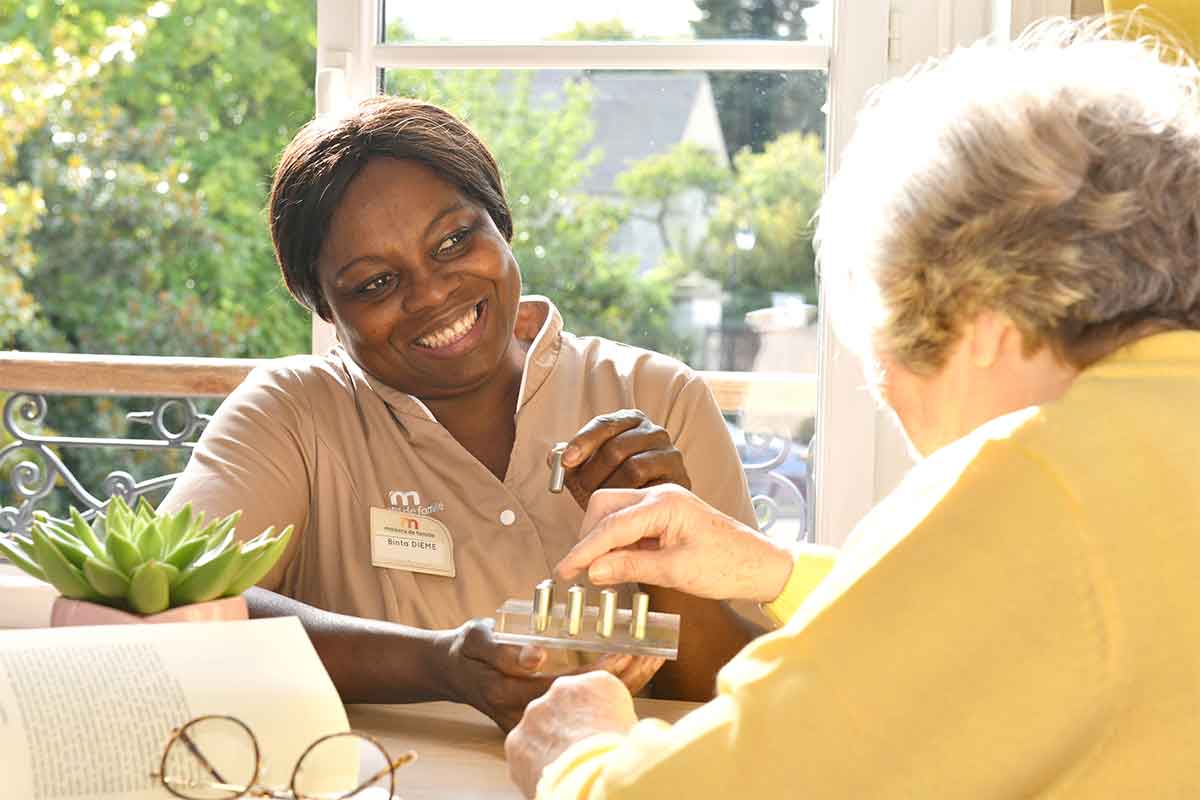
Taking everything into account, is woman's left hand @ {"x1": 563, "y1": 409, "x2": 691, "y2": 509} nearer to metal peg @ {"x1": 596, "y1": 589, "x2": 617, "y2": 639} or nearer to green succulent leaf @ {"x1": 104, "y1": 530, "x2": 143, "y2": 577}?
metal peg @ {"x1": 596, "y1": 589, "x2": 617, "y2": 639}

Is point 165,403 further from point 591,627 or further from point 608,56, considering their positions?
point 591,627

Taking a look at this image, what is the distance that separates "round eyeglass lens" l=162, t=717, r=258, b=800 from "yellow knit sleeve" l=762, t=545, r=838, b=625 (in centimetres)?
67

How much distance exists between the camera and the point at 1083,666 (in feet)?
2.68

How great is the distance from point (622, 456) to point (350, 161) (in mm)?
558

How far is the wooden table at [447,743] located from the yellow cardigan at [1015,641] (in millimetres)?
388

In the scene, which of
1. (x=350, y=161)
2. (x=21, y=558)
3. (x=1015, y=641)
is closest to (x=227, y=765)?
(x=21, y=558)

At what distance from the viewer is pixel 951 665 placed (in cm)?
83

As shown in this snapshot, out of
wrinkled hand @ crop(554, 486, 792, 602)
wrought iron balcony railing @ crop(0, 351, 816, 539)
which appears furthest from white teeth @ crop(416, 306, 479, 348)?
wrought iron balcony railing @ crop(0, 351, 816, 539)

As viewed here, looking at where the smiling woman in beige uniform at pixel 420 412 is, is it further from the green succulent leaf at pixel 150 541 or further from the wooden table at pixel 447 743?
the green succulent leaf at pixel 150 541

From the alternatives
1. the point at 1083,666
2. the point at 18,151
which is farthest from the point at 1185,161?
the point at 18,151

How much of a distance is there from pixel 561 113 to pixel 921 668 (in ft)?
6.42

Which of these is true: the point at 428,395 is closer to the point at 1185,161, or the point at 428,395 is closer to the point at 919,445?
the point at 919,445

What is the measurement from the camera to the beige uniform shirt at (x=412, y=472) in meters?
1.79

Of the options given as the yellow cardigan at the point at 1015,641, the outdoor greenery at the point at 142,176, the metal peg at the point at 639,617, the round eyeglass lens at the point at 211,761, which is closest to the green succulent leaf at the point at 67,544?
the round eyeglass lens at the point at 211,761
